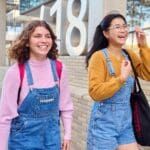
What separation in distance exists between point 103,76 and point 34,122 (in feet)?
1.95

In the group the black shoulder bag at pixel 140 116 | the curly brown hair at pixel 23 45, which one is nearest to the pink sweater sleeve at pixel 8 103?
the curly brown hair at pixel 23 45

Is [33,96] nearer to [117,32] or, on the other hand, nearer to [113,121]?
[113,121]

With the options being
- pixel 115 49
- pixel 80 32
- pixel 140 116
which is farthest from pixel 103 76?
pixel 80 32

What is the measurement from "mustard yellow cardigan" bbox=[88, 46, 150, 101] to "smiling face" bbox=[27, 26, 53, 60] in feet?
1.18

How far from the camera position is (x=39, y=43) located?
299cm

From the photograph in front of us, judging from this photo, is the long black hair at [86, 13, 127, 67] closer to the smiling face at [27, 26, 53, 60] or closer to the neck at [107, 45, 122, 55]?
the neck at [107, 45, 122, 55]

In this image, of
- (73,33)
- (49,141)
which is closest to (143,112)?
(49,141)

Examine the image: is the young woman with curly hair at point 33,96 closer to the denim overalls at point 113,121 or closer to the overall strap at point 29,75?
the overall strap at point 29,75

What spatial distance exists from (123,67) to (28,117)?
75 cm

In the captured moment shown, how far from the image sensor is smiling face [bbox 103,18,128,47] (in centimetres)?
317

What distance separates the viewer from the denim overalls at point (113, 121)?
308 cm

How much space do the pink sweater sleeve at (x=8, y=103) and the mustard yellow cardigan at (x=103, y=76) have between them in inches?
21.5

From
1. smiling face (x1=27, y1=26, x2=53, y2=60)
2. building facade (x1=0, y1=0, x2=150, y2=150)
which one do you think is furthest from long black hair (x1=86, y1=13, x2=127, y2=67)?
building facade (x1=0, y1=0, x2=150, y2=150)

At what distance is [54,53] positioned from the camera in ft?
10.3
